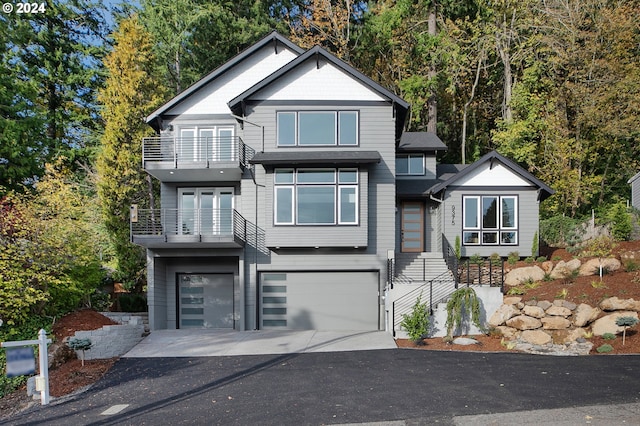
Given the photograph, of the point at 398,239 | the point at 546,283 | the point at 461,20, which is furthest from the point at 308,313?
the point at 461,20

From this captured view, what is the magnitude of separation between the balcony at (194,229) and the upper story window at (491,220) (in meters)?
8.77

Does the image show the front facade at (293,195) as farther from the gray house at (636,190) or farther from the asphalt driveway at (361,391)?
the gray house at (636,190)

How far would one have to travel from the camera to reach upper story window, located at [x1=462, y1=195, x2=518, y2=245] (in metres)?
18.7

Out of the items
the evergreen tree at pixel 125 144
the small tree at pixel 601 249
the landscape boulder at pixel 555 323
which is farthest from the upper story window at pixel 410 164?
the evergreen tree at pixel 125 144

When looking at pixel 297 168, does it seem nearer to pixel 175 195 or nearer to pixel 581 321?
pixel 175 195

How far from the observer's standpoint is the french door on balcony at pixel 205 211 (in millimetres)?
17297

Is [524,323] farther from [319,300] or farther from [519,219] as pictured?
[319,300]

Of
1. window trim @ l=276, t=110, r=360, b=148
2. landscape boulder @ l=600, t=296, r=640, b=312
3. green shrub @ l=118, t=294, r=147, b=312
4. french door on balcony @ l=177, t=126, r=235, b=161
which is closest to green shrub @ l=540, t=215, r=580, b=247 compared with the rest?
landscape boulder @ l=600, t=296, r=640, b=312

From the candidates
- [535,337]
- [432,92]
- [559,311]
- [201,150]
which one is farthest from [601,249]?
[201,150]

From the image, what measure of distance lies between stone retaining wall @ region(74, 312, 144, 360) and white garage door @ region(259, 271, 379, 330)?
456cm

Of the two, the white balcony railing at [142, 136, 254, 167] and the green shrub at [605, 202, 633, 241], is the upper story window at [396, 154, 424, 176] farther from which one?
the green shrub at [605, 202, 633, 241]

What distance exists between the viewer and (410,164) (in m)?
20.6

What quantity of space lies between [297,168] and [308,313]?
5.27m

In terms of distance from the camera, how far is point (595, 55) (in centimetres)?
2459
